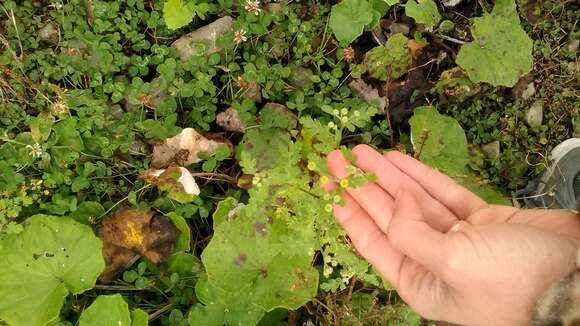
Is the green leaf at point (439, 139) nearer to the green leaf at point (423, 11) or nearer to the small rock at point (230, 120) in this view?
the green leaf at point (423, 11)

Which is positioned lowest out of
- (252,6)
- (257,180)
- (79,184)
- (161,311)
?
(161,311)

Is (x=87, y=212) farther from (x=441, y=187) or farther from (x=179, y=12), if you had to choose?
(x=441, y=187)

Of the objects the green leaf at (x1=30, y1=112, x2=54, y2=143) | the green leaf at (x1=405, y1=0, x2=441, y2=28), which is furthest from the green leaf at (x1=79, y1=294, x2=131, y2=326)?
the green leaf at (x1=405, y1=0, x2=441, y2=28)

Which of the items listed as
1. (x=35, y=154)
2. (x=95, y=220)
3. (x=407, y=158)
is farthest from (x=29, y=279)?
(x=407, y=158)

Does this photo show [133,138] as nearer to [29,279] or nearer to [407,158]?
[29,279]

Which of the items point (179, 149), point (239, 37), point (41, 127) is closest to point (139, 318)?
point (179, 149)

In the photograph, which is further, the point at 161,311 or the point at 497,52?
the point at 497,52

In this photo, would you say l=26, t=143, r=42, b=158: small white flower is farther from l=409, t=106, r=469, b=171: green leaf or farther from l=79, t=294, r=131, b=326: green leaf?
l=409, t=106, r=469, b=171: green leaf

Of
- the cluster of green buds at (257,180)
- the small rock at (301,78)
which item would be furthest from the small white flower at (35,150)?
the small rock at (301,78)
